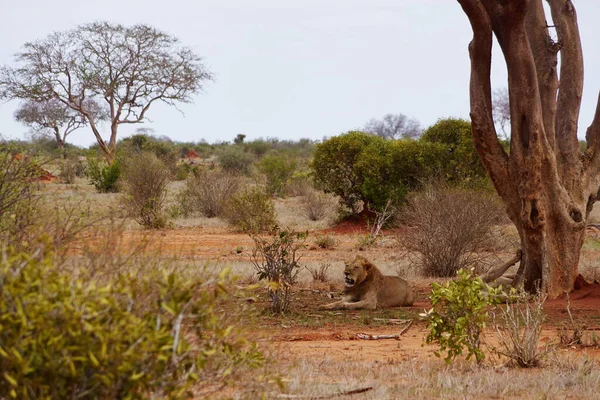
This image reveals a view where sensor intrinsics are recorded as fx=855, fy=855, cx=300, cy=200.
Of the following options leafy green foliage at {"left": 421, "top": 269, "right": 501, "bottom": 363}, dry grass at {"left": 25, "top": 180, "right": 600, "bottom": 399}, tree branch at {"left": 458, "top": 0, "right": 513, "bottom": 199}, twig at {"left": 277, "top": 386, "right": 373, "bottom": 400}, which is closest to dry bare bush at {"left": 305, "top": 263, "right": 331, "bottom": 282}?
tree branch at {"left": 458, "top": 0, "right": 513, "bottom": 199}

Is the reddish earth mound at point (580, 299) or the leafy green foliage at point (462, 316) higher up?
the leafy green foliage at point (462, 316)

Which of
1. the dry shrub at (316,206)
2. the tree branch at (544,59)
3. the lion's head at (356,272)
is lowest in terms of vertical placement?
the lion's head at (356,272)

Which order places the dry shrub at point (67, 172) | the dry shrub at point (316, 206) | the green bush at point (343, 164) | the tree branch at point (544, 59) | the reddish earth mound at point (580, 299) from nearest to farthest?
the reddish earth mound at point (580, 299) < the tree branch at point (544, 59) < the green bush at point (343, 164) < the dry shrub at point (316, 206) < the dry shrub at point (67, 172)

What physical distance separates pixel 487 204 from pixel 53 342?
13.4 meters

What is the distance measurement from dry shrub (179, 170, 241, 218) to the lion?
1528 cm

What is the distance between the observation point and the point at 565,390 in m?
6.47

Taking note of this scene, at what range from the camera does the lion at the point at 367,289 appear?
11188 millimetres

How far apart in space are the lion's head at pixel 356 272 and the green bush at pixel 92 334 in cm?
725

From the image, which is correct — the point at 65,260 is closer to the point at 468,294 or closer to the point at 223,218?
the point at 468,294

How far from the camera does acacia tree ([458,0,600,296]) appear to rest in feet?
37.3

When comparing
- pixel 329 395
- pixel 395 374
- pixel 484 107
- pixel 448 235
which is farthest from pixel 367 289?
pixel 329 395

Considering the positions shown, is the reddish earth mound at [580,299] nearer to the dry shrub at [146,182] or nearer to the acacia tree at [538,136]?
the acacia tree at [538,136]

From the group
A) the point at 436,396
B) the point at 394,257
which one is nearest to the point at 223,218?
the point at 394,257

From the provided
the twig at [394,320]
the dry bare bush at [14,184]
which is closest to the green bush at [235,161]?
the twig at [394,320]
